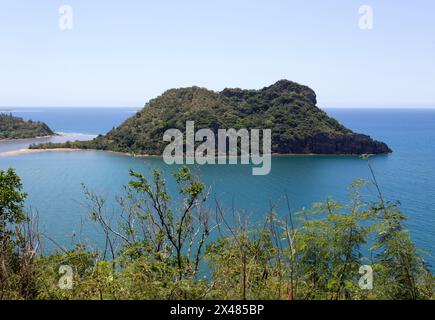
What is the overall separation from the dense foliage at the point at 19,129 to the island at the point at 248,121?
1685 centimetres

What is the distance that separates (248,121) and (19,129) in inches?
1663

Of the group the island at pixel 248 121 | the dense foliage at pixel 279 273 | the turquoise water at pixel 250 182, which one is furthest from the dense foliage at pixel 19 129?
the dense foliage at pixel 279 273

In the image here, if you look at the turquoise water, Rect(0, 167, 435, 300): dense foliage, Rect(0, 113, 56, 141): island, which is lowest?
the turquoise water

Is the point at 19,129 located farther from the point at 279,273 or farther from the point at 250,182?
the point at 279,273

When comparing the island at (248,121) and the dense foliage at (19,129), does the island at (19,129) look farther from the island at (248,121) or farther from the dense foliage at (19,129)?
the island at (248,121)

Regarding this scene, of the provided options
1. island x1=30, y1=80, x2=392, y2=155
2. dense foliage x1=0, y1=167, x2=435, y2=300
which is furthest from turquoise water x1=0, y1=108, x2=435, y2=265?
dense foliage x1=0, y1=167, x2=435, y2=300

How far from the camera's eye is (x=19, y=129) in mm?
71438

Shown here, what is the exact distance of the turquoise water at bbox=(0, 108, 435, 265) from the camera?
21.0m

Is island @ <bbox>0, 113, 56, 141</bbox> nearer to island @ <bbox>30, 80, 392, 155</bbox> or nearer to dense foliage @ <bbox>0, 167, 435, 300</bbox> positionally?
island @ <bbox>30, 80, 392, 155</bbox>

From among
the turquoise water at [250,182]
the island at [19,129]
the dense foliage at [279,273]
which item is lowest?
the turquoise water at [250,182]

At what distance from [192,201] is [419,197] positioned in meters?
23.4

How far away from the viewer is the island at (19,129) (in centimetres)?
6750

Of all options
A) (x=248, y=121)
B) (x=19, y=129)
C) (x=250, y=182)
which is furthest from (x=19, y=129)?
(x=250, y=182)

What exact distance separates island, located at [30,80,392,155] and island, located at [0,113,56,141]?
16.7m
